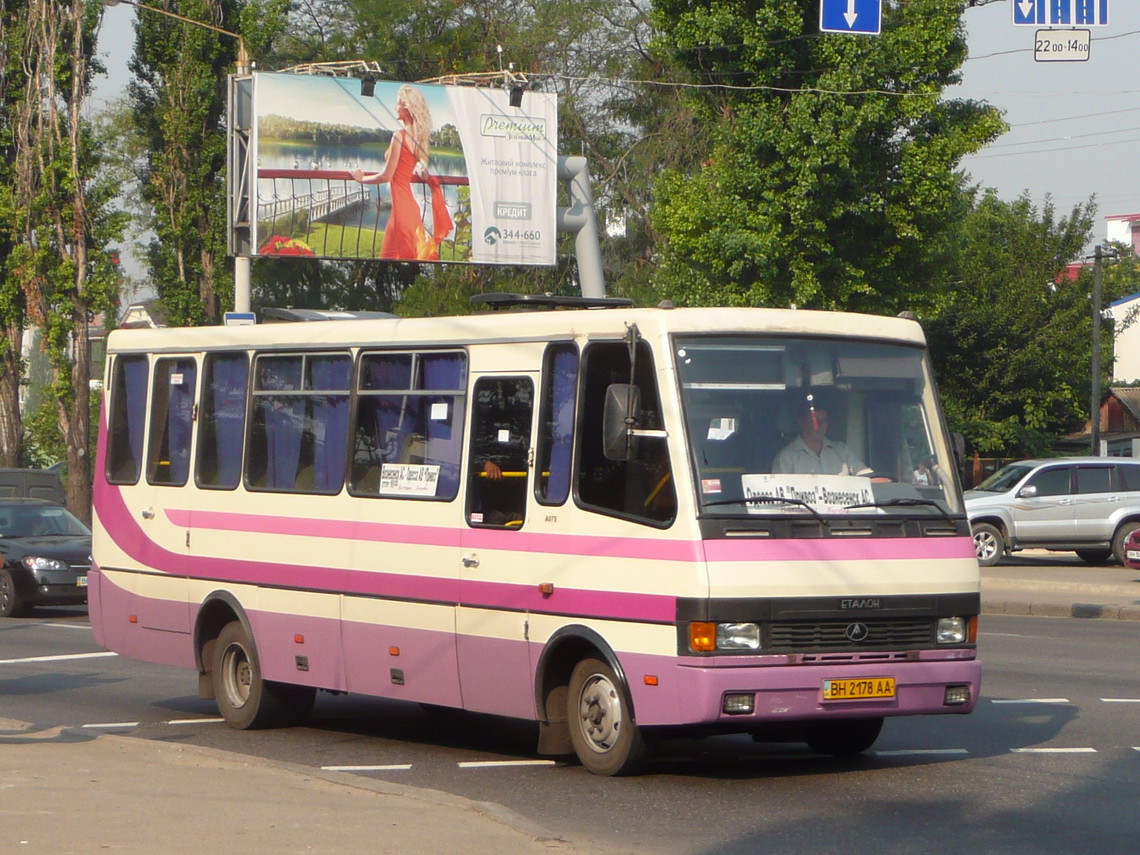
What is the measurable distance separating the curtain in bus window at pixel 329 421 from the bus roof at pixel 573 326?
158 millimetres

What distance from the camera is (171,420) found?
1330 centimetres

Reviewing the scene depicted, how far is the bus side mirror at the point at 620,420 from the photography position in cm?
932

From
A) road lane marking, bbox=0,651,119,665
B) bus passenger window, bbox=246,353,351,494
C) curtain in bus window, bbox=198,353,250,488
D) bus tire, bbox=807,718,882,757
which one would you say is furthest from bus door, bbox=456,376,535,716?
road lane marking, bbox=0,651,119,665

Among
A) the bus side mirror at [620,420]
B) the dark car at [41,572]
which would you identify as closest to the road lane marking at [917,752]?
the bus side mirror at [620,420]

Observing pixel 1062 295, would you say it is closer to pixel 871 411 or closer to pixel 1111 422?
pixel 1111 422

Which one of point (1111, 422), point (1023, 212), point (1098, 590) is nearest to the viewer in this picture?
point (1098, 590)

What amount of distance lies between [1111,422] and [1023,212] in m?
14.1

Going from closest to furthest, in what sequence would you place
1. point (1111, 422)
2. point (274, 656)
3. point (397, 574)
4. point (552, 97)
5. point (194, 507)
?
1. point (397, 574)
2. point (274, 656)
3. point (194, 507)
4. point (552, 97)
5. point (1111, 422)

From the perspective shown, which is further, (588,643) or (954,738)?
(954,738)

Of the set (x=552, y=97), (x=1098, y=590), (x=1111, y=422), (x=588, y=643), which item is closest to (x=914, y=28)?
(x=552, y=97)

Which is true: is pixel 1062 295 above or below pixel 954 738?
above

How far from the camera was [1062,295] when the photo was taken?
5306 cm

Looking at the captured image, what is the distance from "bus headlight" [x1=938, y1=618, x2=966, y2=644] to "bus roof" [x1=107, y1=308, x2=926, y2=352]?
66.1 inches

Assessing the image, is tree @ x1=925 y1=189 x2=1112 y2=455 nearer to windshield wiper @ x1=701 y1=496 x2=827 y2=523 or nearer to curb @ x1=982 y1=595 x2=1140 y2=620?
curb @ x1=982 y1=595 x2=1140 y2=620
